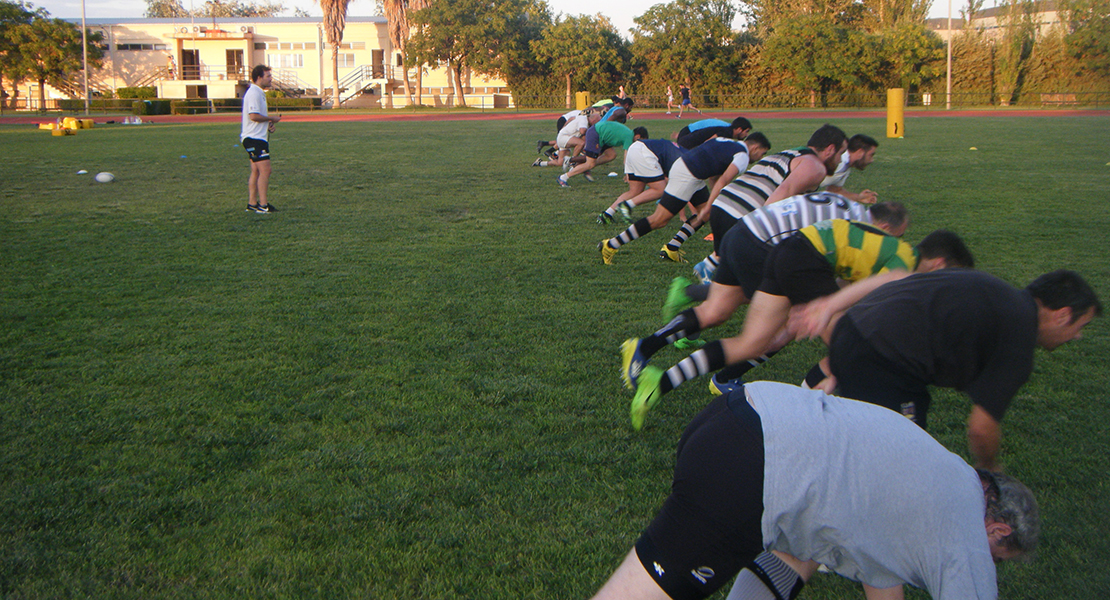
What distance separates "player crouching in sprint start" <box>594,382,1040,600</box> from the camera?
181cm

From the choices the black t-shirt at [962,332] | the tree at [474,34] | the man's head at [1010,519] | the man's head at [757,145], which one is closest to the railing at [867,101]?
the tree at [474,34]

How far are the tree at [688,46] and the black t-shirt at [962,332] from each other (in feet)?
167

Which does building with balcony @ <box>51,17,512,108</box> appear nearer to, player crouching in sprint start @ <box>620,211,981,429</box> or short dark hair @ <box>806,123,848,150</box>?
short dark hair @ <box>806,123,848,150</box>

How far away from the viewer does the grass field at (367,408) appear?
2.99 m

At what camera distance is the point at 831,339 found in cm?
304

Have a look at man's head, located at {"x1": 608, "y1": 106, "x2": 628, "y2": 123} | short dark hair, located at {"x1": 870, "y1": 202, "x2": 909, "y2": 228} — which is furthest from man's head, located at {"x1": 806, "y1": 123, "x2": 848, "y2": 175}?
man's head, located at {"x1": 608, "y1": 106, "x2": 628, "y2": 123}

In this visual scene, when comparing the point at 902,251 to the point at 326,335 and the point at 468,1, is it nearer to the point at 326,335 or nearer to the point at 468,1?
the point at 326,335

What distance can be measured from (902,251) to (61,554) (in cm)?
376

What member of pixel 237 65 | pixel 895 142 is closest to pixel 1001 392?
pixel 895 142

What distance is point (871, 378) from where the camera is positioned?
9.37 feet

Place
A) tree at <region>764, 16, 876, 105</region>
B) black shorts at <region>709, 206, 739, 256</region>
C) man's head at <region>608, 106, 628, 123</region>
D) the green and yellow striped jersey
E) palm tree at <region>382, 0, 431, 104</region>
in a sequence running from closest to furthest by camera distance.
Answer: the green and yellow striped jersey → black shorts at <region>709, 206, 739, 256</region> → man's head at <region>608, 106, 628, 123</region> → tree at <region>764, 16, 876, 105</region> → palm tree at <region>382, 0, 431, 104</region>

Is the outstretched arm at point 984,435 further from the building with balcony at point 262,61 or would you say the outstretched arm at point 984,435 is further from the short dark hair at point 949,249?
the building with balcony at point 262,61

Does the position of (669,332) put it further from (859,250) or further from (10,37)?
(10,37)

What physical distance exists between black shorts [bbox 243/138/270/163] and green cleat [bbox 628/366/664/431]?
7724 millimetres
